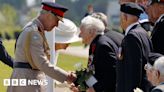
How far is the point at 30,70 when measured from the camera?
22.2 feet

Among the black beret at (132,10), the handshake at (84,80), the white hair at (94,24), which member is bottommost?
the handshake at (84,80)

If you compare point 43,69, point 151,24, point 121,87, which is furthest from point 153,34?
point 43,69

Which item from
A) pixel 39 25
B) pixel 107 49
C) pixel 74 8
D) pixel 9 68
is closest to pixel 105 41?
pixel 107 49

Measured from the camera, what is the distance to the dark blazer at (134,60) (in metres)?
6.39

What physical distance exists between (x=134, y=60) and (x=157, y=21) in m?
0.83

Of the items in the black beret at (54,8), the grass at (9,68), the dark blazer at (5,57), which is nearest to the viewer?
the black beret at (54,8)

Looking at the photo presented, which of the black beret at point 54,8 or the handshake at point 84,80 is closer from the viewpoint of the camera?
the black beret at point 54,8

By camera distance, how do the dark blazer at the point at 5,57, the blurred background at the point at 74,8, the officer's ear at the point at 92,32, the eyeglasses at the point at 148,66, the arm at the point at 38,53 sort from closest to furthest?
the eyeglasses at the point at 148,66, the arm at the point at 38,53, the officer's ear at the point at 92,32, the dark blazer at the point at 5,57, the blurred background at the point at 74,8

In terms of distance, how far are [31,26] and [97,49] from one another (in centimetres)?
80

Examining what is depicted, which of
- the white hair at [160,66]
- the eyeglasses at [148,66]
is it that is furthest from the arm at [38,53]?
the white hair at [160,66]

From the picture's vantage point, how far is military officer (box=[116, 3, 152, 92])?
21.0 ft

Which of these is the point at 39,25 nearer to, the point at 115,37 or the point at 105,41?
the point at 105,41

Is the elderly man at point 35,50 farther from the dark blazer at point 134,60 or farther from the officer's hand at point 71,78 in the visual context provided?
the dark blazer at point 134,60

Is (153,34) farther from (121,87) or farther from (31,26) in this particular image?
(31,26)
